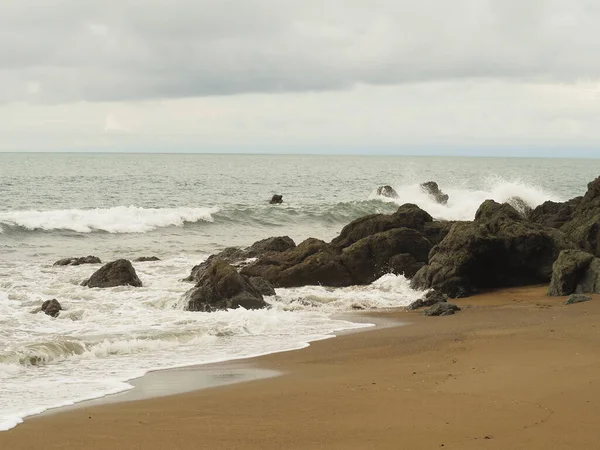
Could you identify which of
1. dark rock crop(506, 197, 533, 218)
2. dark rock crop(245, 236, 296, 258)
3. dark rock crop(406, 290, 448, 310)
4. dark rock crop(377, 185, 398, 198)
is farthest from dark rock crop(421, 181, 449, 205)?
dark rock crop(406, 290, 448, 310)

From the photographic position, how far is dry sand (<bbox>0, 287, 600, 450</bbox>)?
244 inches

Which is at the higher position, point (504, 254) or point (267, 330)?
point (504, 254)

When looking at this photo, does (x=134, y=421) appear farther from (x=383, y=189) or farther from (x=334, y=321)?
(x=383, y=189)

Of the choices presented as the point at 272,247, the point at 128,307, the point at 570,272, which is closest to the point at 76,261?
the point at 272,247

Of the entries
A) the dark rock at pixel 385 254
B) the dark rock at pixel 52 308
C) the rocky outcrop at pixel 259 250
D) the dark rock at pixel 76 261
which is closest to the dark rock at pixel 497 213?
the dark rock at pixel 385 254

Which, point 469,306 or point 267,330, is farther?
point 469,306

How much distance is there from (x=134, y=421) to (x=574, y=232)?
49.3 feet

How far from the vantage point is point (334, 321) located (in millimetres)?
14391

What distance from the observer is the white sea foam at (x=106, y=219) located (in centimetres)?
3422

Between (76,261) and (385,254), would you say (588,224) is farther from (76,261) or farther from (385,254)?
(76,261)

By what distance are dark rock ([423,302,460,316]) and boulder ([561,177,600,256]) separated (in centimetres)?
569

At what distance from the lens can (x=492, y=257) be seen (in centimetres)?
1711

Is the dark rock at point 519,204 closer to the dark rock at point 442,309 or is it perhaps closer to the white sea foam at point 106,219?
the white sea foam at point 106,219

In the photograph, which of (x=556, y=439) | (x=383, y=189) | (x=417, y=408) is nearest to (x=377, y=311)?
(x=417, y=408)
